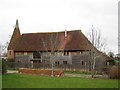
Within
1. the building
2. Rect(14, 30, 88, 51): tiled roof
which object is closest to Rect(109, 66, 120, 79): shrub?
the building

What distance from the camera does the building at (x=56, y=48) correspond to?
30.0 m

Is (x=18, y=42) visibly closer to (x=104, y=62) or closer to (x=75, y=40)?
(x=75, y=40)

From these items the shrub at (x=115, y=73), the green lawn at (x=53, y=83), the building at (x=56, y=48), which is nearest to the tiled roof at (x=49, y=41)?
the building at (x=56, y=48)

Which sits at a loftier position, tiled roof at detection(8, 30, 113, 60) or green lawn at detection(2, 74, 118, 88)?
tiled roof at detection(8, 30, 113, 60)

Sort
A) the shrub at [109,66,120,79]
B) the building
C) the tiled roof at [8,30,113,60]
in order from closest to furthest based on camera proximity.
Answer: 1. the shrub at [109,66,120,79]
2. the building
3. the tiled roof at [8,30,113,60]

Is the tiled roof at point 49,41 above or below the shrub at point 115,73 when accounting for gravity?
above

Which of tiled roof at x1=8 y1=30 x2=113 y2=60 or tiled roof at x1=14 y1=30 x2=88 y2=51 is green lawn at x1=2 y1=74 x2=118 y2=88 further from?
tiled roof at x1=14 y1=30 x2=88 y2=51

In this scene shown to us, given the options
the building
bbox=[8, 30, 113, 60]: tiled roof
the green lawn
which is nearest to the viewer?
the green lawn

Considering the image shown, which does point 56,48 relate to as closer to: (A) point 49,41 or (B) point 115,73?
(A) point 49,41

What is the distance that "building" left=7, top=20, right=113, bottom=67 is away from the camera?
3005cm

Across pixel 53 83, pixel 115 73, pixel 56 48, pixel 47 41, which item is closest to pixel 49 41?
pixel 47 41

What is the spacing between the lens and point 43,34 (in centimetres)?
3775

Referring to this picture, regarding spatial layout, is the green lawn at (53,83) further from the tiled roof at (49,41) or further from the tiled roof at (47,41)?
the tiled roof at (49,41)

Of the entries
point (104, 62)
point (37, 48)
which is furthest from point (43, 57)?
point (104, 62)
